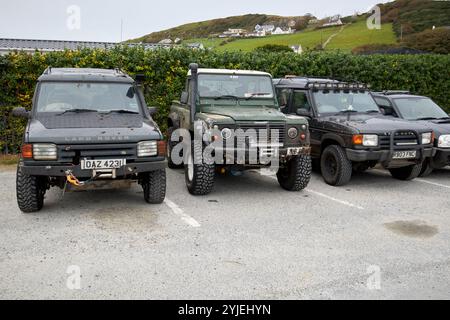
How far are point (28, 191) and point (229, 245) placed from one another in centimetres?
286

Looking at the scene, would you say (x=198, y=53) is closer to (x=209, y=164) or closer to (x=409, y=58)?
(x=209, y=164)

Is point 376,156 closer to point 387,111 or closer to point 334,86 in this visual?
point 334,86

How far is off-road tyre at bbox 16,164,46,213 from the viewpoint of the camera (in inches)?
228

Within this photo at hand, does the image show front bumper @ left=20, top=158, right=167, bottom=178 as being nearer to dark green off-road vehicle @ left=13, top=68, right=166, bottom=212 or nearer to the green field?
dark green off-road vehicle @ left=13, top=68, right=166, bottom=212

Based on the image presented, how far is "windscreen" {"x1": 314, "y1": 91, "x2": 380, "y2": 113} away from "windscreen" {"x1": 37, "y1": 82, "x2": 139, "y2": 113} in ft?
12.5

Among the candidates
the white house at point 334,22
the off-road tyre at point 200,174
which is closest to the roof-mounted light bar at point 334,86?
the off-road tyre at point 200,174

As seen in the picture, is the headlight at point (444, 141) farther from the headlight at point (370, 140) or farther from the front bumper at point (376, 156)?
the headlight at point (370, 140)

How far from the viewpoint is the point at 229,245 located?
198 inches

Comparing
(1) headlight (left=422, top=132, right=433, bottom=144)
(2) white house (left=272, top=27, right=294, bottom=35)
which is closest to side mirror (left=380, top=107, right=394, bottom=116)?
(1) headlight (left=422, top=132, right=433, bottom=144)

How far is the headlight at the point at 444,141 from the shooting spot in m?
8.61

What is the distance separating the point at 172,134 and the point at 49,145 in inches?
147

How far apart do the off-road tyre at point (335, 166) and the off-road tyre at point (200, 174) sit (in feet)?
7.97

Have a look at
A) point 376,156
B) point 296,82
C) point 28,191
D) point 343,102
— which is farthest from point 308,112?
point 28,191

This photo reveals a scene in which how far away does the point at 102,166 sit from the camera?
5707 mm
